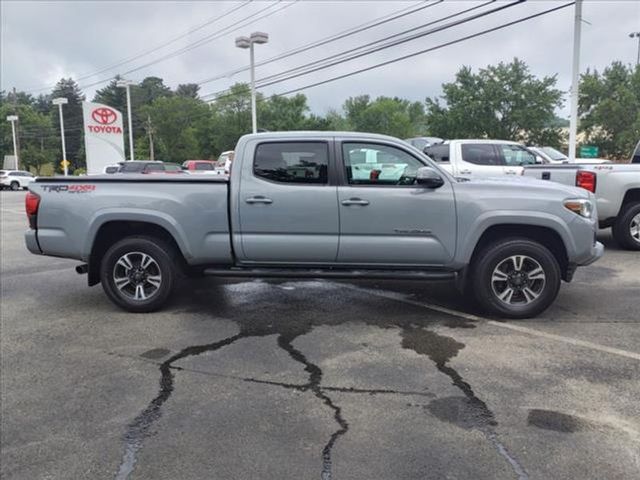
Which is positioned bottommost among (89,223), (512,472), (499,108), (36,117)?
(512,472)

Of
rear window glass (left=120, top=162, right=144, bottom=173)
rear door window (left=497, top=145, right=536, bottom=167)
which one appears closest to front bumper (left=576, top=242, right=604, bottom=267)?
rear door window (left=497, top=145, right=536, bottom=167)

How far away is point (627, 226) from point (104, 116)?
34538mm

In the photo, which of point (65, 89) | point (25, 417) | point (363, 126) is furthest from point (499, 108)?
point (65, 89)

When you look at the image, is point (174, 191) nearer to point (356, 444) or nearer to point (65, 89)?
point (356, 444)

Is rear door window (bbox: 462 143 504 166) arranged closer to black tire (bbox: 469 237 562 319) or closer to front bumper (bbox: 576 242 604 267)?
front bumper (bbox: 576 242 604 267)

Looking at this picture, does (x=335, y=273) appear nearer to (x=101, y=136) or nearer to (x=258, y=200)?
(x=258, y=200)

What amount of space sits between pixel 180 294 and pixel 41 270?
10.3 ft

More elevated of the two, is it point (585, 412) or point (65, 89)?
point (65, 89)

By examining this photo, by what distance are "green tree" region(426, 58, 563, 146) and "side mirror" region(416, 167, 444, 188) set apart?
117 ft

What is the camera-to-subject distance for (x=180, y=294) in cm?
691

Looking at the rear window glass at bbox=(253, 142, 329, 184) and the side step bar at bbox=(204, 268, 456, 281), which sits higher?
the rear window glass at bbox=(253, 142, 329, 184)

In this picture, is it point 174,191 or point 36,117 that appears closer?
point 174,191

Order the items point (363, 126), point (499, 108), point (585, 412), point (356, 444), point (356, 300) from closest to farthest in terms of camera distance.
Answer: point (356, 444) → point (585, 412) → point (356, 300) → point (499, 108) → point (363, 126)

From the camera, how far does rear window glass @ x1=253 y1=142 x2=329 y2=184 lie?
5.74 m
